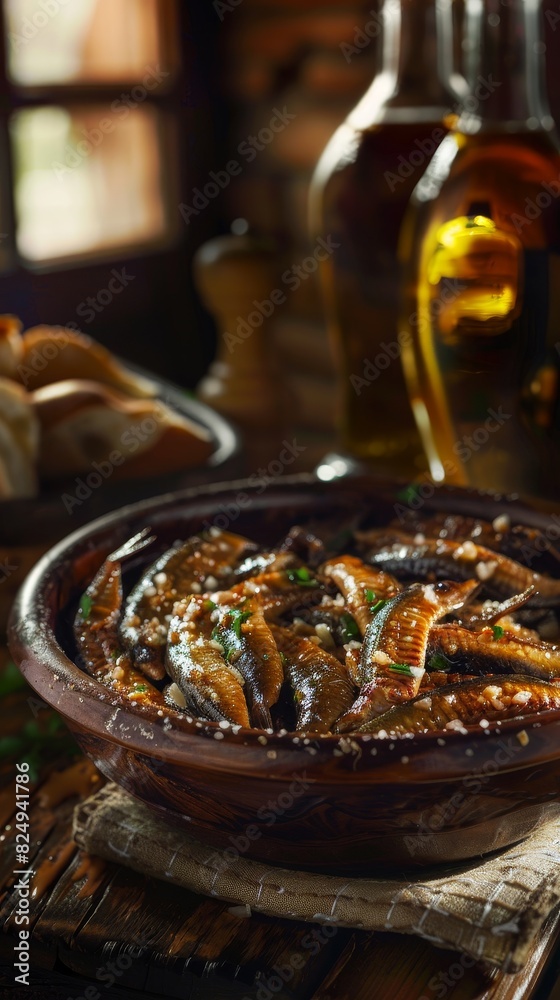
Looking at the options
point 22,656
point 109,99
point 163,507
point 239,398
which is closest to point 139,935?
point 22,656

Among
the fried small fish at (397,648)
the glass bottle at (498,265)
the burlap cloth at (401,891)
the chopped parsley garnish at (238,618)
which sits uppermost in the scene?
the glass bottle at (498,265)

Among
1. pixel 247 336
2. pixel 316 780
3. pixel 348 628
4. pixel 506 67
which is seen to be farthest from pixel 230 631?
pixel 247 336

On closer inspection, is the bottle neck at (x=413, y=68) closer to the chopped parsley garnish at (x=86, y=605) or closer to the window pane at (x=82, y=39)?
the chopped parsley garnish at (x=86, y=605)

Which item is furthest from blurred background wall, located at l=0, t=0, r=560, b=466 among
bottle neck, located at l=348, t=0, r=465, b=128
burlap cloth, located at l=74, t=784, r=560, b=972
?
burlap cloth, located at l=74, t=784, r=560, b=972

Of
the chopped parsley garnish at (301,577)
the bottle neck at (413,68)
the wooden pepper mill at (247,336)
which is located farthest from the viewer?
the wooden pepper mill at (247,336)

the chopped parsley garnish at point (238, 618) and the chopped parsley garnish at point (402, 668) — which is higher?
the chopped parsley garnish at point (402, 668)

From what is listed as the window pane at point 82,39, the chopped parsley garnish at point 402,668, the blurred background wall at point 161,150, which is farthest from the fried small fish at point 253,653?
the window pane at point 82,39

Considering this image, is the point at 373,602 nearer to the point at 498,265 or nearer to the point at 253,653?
the point at 253,653
